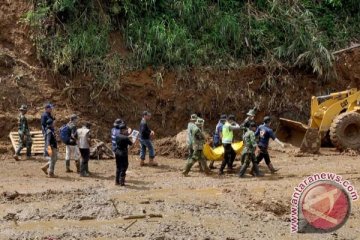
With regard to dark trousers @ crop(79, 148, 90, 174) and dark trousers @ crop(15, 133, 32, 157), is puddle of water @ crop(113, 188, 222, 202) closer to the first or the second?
dark trousers @ crop(79, 148, 90, 174)

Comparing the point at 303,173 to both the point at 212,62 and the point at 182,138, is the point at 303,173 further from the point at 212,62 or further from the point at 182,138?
the point at 212,62

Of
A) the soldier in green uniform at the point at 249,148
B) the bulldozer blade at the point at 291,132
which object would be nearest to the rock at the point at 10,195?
the soldier in green uniform at the point at 249,148

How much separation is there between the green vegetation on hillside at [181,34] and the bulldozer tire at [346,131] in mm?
2601

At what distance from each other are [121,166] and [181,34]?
6942 mm

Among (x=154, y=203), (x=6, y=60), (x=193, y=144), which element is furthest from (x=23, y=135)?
(x=154, y=203)

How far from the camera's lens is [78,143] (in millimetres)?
13984

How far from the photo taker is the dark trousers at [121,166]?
507 inches

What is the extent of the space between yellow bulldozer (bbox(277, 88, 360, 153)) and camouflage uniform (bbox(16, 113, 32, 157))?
7.20 m

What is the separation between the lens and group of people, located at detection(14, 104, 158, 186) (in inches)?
510

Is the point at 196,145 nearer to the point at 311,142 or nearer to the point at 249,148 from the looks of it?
the point at 249,148

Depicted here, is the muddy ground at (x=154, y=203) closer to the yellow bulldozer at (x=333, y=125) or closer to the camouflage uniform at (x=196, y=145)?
the camouflage uniform at (x=196, y=145)

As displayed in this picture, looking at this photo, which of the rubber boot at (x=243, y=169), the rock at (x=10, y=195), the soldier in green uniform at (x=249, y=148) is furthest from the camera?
the rubber boot at (x=243, y=169)

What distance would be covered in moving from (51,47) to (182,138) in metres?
4.76

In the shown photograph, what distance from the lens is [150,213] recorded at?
10.9m
